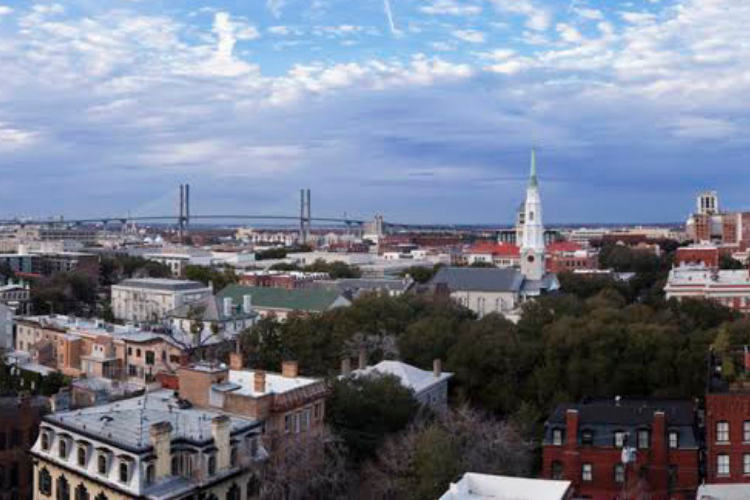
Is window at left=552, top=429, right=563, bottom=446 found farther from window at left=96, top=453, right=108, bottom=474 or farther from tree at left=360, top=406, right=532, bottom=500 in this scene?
window at left=96, top=453, right=108, bottom=474

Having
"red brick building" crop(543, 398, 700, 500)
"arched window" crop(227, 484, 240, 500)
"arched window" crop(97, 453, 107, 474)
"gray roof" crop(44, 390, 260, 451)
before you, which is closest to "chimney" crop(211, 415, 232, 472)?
"gray roof" crop(44, 390, 260, 451)

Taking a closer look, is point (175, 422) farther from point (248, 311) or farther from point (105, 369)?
point (248, 311)

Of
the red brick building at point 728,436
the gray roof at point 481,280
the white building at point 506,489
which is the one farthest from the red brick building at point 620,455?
the gray roof at point 481,280

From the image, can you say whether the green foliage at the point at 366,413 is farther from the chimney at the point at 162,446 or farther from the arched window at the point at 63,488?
the arched window at the point at 63,488

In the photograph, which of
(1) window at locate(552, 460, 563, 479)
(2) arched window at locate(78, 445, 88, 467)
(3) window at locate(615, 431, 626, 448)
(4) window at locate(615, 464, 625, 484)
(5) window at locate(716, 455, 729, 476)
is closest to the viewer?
(2) arched window at locate(78, 445, 88, 467)

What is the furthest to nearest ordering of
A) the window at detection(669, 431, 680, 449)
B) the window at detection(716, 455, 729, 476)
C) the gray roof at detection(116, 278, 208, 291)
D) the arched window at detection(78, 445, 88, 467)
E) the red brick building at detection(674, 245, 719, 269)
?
the red brick building at detection(674, 245, 719, 269) → the gray roof at detection(116, 278, 208, 291) → the window at detection(669, 431, 680, 449) → the window at detection(716, 455, 729, 476) → the arched window at detection(78, 445, 88, 467)

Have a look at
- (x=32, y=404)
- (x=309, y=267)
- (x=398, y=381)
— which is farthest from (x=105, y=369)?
(x=309, y=267)
